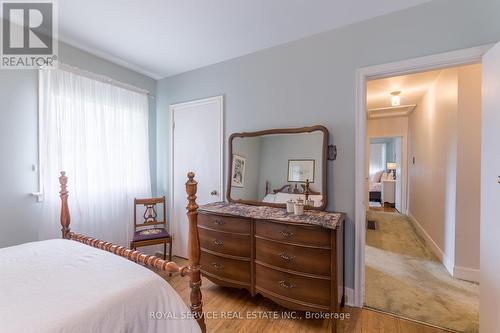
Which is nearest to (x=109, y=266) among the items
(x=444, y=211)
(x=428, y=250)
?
(x=444, y=211)

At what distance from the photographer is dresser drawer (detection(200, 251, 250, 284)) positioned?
81.4 inches

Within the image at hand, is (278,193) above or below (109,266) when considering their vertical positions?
above

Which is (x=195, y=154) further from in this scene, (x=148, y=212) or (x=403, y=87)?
(x=403, y=87)

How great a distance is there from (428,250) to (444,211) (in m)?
0.80

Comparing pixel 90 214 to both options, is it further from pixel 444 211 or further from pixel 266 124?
pixel 444 211

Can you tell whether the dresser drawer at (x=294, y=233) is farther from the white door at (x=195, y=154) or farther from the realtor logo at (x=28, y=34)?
the realtor logo at (x=28, y=34)

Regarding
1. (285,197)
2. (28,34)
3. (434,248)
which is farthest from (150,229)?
(434,248)

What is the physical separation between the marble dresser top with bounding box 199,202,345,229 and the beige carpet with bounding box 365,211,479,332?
0.97 metres

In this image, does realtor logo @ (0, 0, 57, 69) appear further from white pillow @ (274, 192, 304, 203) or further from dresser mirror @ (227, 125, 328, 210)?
white pillow @ (274, 192, 304, 203)

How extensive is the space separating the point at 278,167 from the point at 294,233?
2.68ft

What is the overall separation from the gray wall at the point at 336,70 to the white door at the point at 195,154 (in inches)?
7.0

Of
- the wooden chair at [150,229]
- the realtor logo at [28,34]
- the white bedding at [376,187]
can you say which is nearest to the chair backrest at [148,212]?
the wooden chair at [150,229]

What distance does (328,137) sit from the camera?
2.16 m

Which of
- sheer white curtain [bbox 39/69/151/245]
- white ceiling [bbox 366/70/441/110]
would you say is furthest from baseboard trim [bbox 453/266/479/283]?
sheer white curtain [bbox 39/69/151/245]
